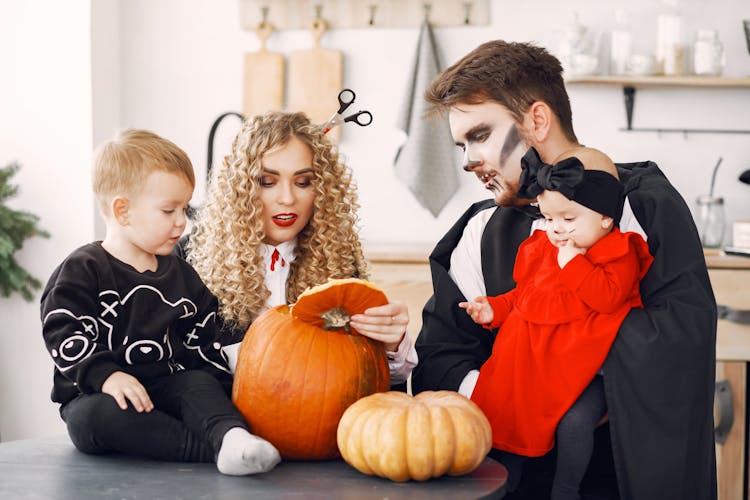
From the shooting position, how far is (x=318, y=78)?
12.7 feet

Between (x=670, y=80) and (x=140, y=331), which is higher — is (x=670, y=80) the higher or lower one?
the higher one

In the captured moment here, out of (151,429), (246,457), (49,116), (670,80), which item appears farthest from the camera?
(49,116)

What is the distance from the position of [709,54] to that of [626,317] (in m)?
2.34

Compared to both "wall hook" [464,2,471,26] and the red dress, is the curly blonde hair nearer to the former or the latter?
the red dress

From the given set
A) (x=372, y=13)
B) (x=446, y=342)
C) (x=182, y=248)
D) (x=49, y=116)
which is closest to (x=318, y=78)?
(x=372, y=13)

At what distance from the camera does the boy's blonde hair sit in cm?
156

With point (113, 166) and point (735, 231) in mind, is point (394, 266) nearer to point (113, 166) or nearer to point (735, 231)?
point (735, 231)

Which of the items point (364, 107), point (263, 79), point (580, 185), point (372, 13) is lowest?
point (580, 185)

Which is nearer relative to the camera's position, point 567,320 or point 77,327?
point 77,327

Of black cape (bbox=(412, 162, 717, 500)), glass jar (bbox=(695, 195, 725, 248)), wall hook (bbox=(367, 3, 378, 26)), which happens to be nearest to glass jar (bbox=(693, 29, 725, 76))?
glass jar (bbox=(695, 195, 725, 248))

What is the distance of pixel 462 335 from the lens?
1904mm

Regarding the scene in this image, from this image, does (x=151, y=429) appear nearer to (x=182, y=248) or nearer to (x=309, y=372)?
(x=309, y=372)

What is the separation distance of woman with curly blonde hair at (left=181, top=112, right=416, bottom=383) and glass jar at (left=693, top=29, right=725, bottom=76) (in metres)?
2.21

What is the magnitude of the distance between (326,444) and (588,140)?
8.81 feet
